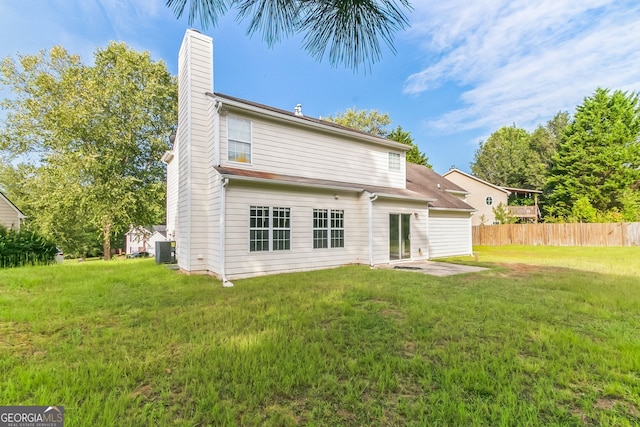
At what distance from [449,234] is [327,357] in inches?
522

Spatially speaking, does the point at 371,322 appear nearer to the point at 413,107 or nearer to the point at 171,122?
the point at 413,107

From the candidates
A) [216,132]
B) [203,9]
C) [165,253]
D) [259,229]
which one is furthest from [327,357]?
[165,253]

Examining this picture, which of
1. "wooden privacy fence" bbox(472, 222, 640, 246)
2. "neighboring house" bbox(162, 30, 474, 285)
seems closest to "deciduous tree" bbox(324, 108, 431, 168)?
"wooden privacy fence" bbox(472, 222, 640, 246)

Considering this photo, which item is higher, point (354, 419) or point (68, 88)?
point (68, 88)

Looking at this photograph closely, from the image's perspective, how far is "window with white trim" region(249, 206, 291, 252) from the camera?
867cm

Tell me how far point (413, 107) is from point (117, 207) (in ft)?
53.7

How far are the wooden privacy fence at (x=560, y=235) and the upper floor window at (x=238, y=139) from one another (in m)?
20.3

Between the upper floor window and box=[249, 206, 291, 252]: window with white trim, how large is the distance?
5.72ft

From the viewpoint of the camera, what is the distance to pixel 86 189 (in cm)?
1605

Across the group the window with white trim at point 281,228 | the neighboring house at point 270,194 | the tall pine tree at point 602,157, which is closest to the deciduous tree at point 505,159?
the tall pine tree at point 602,157

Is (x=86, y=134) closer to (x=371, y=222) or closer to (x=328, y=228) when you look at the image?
(x=328, y=228)

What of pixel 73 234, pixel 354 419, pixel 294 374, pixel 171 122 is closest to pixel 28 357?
pixel 294 374

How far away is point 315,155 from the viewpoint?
10.7 meters

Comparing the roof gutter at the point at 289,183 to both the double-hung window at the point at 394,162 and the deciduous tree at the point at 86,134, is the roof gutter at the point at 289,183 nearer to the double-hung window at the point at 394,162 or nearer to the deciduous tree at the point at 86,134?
the double-hung window at the point at 394,162
